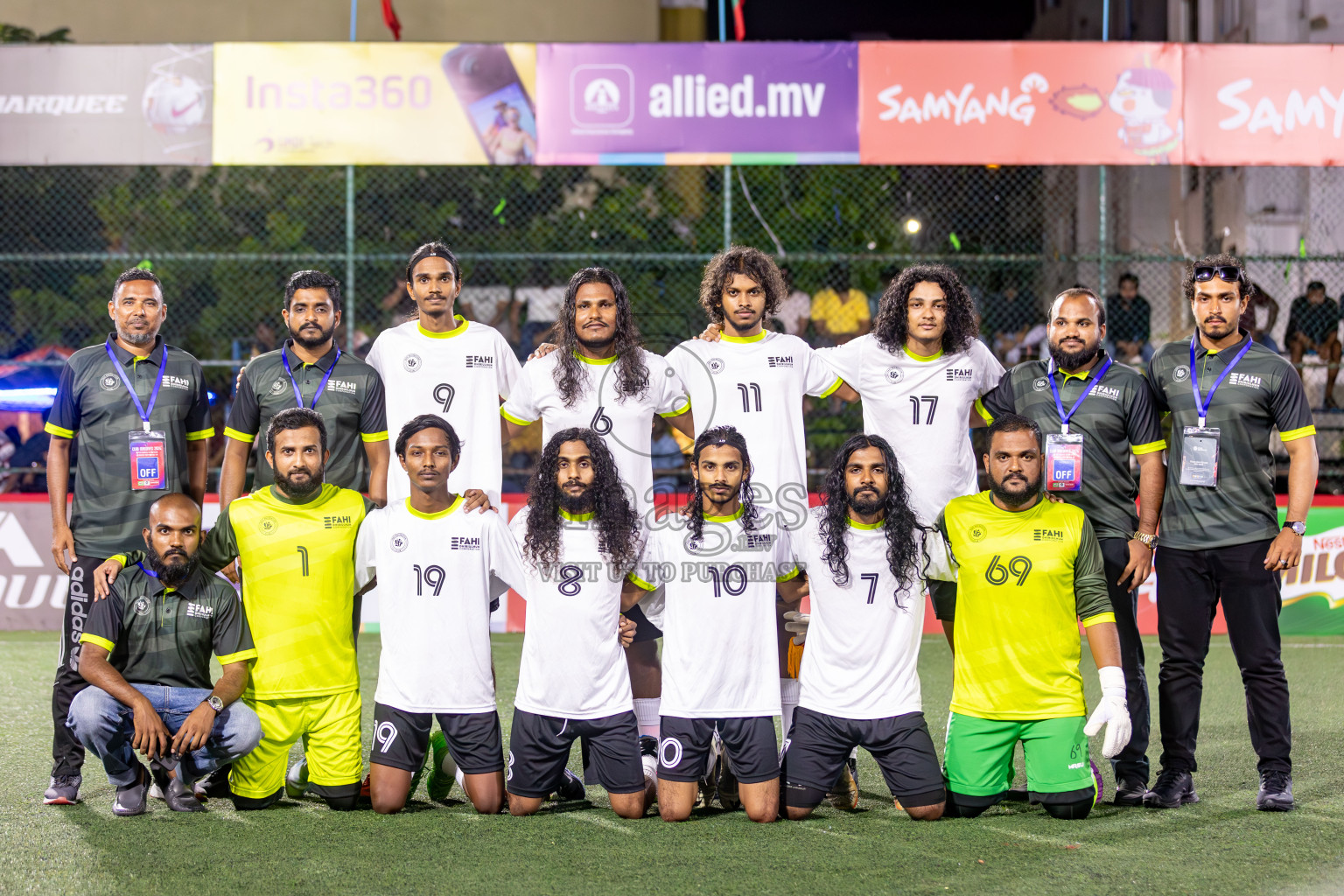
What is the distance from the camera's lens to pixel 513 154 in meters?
9.66

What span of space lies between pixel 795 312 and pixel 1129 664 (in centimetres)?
761

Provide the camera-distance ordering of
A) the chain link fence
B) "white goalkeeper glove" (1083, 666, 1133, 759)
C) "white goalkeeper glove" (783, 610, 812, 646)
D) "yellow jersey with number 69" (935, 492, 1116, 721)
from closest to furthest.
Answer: "white goalkeeper glove" (1083, 666, 1133, 759) < "yellow jersey with number 69" (935, 492, 1116, 721) < "white goalkeeper glove" (783, 610, 812, 646) < the chain link fence

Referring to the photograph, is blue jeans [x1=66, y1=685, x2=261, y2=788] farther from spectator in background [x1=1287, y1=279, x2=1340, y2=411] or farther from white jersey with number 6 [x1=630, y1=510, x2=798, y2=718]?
spectator in background [x1=1287, y1=279, x2=1340, y2=411]

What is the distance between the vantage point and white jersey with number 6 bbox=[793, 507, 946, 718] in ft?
16.0

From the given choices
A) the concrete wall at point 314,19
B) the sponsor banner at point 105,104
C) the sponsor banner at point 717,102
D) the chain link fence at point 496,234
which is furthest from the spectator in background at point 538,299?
the concrete wall at point 314,19

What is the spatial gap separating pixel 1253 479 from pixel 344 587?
11.6 feet

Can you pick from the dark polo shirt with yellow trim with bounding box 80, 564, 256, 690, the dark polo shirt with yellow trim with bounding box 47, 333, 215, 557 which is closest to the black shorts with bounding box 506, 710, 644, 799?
the dark polo shirt with yellow trim with bounding box 80, 564, 256, 690

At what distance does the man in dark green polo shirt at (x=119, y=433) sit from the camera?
17.1ft

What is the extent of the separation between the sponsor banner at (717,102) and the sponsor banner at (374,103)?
325 mm

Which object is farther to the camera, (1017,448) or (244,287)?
(244,287)

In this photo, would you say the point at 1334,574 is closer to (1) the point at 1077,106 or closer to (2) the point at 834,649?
(1) the point at 1077,106

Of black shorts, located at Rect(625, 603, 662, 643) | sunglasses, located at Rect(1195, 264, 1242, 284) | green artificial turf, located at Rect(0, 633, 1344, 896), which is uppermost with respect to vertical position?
sunglasses, located at Rect(1195, 264, 1242, 284)

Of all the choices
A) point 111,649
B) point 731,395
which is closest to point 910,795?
point 731,395

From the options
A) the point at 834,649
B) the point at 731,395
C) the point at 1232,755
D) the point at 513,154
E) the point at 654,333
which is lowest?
the point at 1232,755
